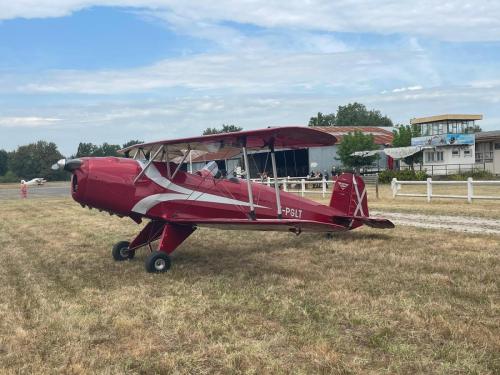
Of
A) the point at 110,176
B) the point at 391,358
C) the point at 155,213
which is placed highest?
the point at 110,176

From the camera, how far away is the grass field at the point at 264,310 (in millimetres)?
4125

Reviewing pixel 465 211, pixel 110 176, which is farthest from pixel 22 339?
pixel 465 211

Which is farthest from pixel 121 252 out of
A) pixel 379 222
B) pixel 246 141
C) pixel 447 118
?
pixel 447 118

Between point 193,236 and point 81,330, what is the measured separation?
668cm

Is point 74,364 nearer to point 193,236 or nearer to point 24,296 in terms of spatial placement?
point 24,296

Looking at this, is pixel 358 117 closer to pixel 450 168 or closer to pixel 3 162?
pixel 450 168

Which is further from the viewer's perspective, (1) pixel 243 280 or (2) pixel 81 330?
(1) pixel 243 280

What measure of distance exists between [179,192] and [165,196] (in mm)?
278

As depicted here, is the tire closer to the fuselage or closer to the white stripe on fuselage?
the fuselage

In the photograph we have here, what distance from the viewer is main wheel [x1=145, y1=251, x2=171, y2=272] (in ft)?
25.3

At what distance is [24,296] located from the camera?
20.9 ft

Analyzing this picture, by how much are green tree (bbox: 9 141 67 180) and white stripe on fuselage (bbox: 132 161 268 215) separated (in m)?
91.4

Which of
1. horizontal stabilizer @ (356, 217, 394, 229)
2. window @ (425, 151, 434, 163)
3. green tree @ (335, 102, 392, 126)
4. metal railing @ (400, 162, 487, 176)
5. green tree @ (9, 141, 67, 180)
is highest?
green tree @ (335, 102, 392, 126)

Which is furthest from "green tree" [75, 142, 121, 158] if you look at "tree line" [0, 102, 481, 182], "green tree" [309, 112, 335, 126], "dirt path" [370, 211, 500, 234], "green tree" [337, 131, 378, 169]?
"dirt path" [370, 211, 500, 234]
